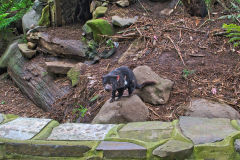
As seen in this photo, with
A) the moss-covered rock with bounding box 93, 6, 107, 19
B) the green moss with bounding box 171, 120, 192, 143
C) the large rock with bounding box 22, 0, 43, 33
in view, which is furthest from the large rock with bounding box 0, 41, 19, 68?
the green moss with bounding box 171, 120, 192, 143

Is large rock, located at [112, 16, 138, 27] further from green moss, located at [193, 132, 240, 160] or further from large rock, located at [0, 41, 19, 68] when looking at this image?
green moss, located at [193, 132, 240, 160]

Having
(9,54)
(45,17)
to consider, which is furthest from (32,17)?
(9,54)

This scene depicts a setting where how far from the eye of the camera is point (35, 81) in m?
6.38

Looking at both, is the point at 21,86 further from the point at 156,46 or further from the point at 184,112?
the point at 184,112

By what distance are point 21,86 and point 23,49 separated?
989 millimetres

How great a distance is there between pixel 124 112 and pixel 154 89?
669 mm

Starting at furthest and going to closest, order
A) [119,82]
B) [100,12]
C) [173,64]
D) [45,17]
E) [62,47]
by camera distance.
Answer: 1. [45,17]
2. [100,12]
3. [62,47]
4. [173,64]
5. [119,82]

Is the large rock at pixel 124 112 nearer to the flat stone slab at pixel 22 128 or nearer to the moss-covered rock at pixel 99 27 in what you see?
the flat stone slab at pixel 22 128

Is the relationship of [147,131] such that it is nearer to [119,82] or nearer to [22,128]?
[119,82]

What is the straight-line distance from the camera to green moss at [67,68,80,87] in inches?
209

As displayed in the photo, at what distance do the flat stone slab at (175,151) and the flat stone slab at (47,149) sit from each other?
2.14 feet

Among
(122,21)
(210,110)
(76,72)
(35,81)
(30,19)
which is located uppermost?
(122,21)

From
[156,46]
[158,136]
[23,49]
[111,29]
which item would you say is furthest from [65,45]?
[158,136]

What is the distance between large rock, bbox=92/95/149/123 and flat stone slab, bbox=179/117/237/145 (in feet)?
1.88
